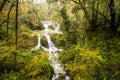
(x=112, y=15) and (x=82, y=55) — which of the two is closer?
(x=82, y=55)

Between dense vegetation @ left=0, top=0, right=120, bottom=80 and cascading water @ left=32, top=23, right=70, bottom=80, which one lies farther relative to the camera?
cascading water @ left=32, top=23, right=70, bottom=80

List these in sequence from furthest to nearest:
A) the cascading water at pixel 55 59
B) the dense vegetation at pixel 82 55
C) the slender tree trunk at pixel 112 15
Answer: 1. the slender tree trunk at pixel 112 15
2. the cascading water at pixel 55 59
3. the dense vegetation at pixel 82 55

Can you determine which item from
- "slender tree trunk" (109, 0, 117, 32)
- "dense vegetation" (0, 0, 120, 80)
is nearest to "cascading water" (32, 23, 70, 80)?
"dense vegetation" (0, 0, 120, 80)


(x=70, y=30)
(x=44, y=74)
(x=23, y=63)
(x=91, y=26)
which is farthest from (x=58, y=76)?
(x=70, y=30)

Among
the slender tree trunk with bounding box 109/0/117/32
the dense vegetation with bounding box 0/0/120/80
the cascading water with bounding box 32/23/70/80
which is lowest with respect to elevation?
the cascading water with bounding box 32/23/70/80

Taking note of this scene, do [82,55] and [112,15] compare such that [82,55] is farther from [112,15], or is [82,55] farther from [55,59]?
[55,59]

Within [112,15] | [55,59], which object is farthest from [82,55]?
[55,59]

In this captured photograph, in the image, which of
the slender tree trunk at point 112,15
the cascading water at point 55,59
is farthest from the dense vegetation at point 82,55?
the cascading water at point 55,59

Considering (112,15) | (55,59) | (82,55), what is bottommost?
(55,59)

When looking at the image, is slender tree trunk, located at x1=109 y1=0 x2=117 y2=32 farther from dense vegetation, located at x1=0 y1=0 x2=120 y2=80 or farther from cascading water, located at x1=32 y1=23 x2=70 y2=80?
cascading water, located at x1=32 y1=23 x2=70 y2=80

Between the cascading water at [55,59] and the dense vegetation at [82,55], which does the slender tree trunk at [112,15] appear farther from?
the cascading water at [55,59]

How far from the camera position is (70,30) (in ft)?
83.4

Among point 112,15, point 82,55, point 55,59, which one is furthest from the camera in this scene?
point 55,59

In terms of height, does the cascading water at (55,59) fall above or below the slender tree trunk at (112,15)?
below
